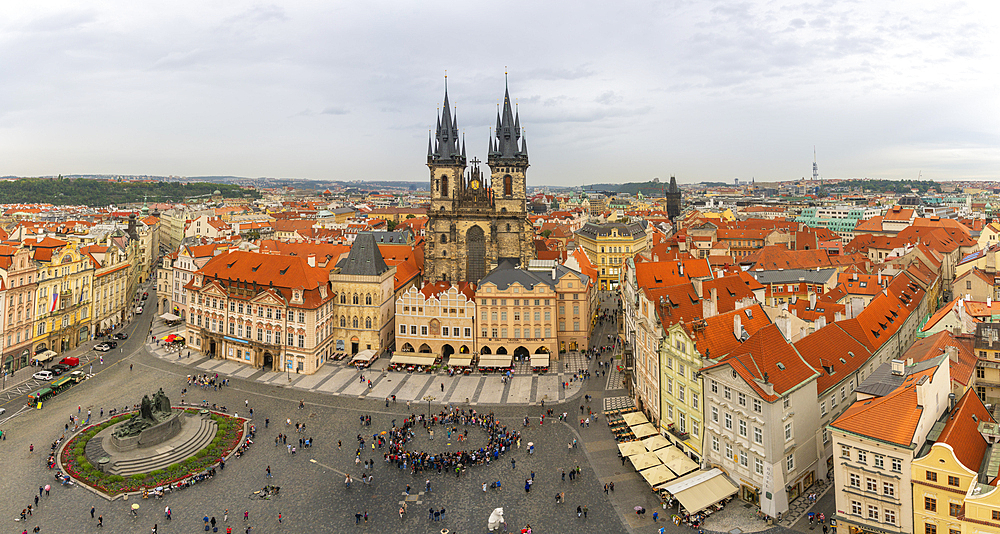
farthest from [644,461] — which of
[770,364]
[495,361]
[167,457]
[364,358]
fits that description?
[364,358]

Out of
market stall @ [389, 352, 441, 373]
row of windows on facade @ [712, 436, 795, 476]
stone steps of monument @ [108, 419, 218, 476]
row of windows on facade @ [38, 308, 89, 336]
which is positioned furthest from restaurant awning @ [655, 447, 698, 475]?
row of windows on facade @ [38, 308, 89, 336]

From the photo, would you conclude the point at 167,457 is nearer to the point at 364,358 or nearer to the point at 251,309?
the point at 364,358

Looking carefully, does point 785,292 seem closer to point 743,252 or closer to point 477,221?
point 477,221

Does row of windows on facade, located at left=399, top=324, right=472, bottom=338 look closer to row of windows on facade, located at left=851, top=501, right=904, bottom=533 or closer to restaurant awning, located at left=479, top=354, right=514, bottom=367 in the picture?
restaurant awning, located at left=479, top=354, right=514, bottom=367

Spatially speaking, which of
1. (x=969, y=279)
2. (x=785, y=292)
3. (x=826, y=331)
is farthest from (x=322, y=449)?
(x=969, y=279)

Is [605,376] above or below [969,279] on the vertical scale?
below

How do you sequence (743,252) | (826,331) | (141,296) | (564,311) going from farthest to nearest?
(743,252) < (141,296) < (564,311) < (826,331)
